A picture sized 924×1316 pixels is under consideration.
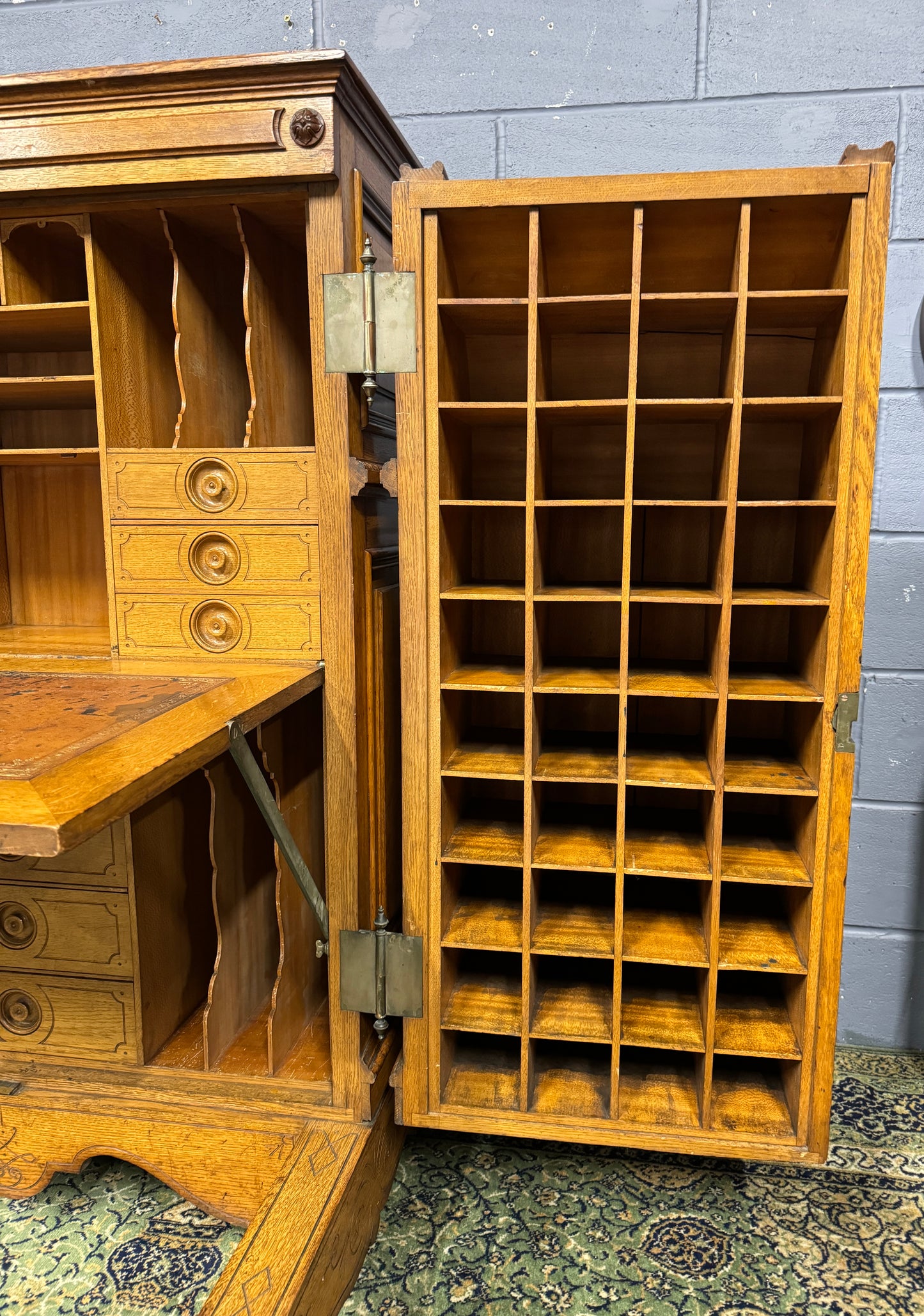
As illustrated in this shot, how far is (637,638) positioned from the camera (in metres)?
1.99

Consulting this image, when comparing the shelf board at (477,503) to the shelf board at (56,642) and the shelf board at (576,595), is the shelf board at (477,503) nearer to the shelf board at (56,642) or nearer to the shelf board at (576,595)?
the shelf board at (576,595)

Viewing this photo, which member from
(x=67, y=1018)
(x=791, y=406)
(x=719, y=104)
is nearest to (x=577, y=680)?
(x=791, y=406)

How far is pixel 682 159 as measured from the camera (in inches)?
79.4

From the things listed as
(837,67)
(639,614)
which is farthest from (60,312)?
(837,67)

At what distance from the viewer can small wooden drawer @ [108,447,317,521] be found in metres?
1.55

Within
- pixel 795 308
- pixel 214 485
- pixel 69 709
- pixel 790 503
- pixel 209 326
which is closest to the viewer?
pixel 69 709

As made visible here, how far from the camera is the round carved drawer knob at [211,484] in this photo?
157 centimetres

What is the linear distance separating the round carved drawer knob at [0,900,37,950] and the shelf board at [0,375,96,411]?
1.05 meters

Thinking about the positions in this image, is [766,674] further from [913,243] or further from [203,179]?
[203,179]

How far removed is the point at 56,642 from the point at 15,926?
600 mm

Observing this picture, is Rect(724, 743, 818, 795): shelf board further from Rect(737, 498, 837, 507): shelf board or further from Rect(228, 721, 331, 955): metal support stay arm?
Rect(228, 721, 331, 955): metal support stay arm

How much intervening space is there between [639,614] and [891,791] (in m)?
0.81

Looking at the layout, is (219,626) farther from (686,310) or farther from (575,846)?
(686,310)

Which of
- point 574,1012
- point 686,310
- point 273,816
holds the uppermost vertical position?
point 686,310
